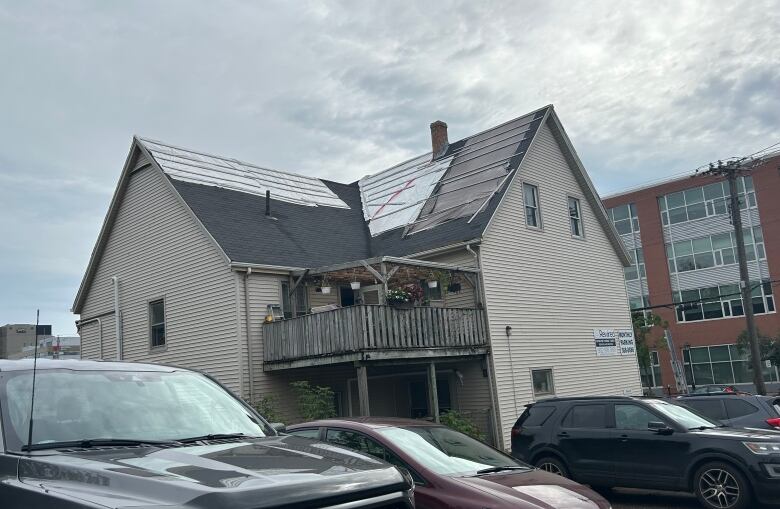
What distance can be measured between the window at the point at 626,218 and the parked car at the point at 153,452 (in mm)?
52623

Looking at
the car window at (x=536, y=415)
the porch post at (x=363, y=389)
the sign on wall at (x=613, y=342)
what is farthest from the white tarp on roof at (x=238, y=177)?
the car window at (x=536, y=415)

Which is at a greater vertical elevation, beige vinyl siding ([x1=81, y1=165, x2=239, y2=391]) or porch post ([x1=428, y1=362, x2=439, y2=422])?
beige vinyl siding ([x1=81, y1=165, x2=239, y2=391])

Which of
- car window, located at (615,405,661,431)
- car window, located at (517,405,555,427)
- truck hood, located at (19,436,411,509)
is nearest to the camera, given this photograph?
truck hood, located at (19,436,411,509)

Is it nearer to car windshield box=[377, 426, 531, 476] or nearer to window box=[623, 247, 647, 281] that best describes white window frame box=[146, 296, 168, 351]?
car windshield box=[377, 426, 531, 476]

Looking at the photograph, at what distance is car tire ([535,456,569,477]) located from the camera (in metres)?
11.2

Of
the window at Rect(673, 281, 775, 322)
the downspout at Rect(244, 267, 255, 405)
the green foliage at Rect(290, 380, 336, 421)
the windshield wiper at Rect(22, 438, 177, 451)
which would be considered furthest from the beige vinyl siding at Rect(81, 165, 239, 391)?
the window at Rect(673, 281, 775, 322)

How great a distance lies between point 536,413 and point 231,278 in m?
8.79

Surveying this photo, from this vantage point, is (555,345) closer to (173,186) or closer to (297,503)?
(173,186)

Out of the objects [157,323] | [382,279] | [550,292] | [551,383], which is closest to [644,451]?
[382,279]

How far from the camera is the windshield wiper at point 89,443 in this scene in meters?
3.56

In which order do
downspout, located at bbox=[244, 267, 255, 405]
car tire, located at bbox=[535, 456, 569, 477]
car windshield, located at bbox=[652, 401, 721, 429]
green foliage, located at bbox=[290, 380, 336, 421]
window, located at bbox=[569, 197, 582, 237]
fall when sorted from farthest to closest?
1. window, located at bbox=[569, 197, 582, 237]
2. downspout, located at bbox=[244, 267, 255, 405]
3. green foliage, located at bbox=[290, 380, 336, 421]
4. car tire, located at bbox=[535, 456, 569, 477]
5. car windshield, located at bbox=[652, 401, 721, 429]

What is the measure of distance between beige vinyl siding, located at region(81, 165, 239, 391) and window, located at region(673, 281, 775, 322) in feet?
119

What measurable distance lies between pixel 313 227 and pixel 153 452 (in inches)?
722

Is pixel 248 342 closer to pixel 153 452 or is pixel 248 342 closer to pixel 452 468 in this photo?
pixel 452 468
